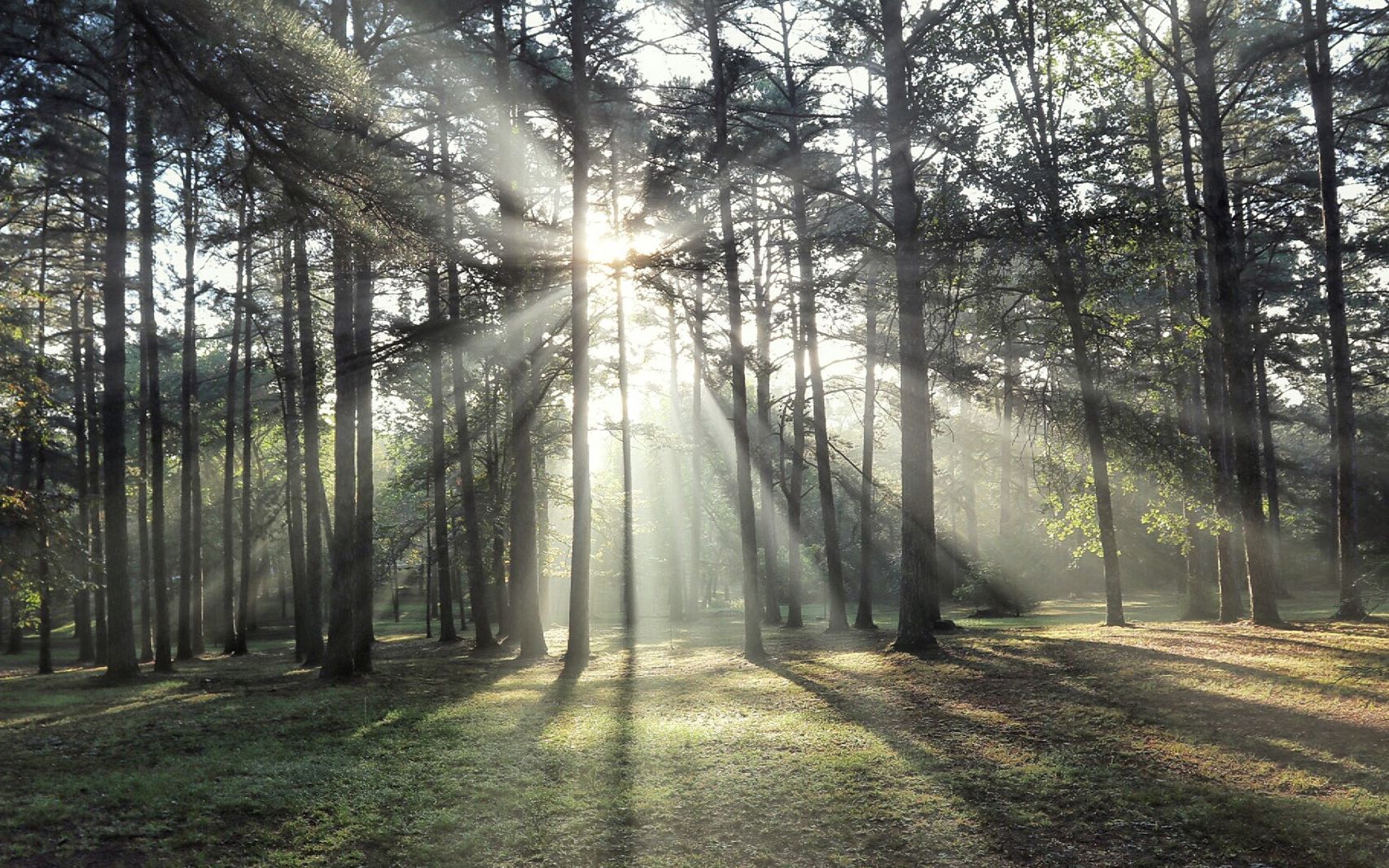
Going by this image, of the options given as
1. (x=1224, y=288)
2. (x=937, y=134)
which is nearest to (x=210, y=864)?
(x=937, y=134)

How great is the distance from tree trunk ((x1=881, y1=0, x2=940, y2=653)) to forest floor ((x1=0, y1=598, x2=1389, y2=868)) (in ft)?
4.78

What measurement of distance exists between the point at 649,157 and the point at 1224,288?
971cm

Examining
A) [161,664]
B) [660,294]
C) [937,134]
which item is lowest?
[161,664]

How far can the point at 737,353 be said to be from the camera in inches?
588

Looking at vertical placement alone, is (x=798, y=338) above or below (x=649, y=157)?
below

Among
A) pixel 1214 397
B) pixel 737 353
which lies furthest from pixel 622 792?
pixel 1214 397

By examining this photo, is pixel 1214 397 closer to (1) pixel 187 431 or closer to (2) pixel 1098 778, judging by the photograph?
(2) pixel 1098 778

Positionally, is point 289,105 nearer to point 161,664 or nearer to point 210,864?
point 210,864

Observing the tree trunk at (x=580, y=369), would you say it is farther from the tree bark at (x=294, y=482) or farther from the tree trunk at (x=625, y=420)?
the tree bark at (x=294, y=482)

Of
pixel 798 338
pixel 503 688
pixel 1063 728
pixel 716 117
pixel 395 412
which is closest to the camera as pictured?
pixel 1063 728

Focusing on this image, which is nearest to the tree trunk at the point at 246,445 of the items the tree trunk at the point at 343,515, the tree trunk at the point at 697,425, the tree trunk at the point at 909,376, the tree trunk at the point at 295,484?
the tree trunk at the point at 295,484

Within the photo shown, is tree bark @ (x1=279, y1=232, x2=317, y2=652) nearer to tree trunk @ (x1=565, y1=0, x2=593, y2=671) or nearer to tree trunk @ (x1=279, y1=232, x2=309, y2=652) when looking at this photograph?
tree trunk @ (x1=279, y1=232, x2=309, y2=652)

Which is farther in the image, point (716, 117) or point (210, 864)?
point (716, 117)

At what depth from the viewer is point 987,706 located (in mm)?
8984
